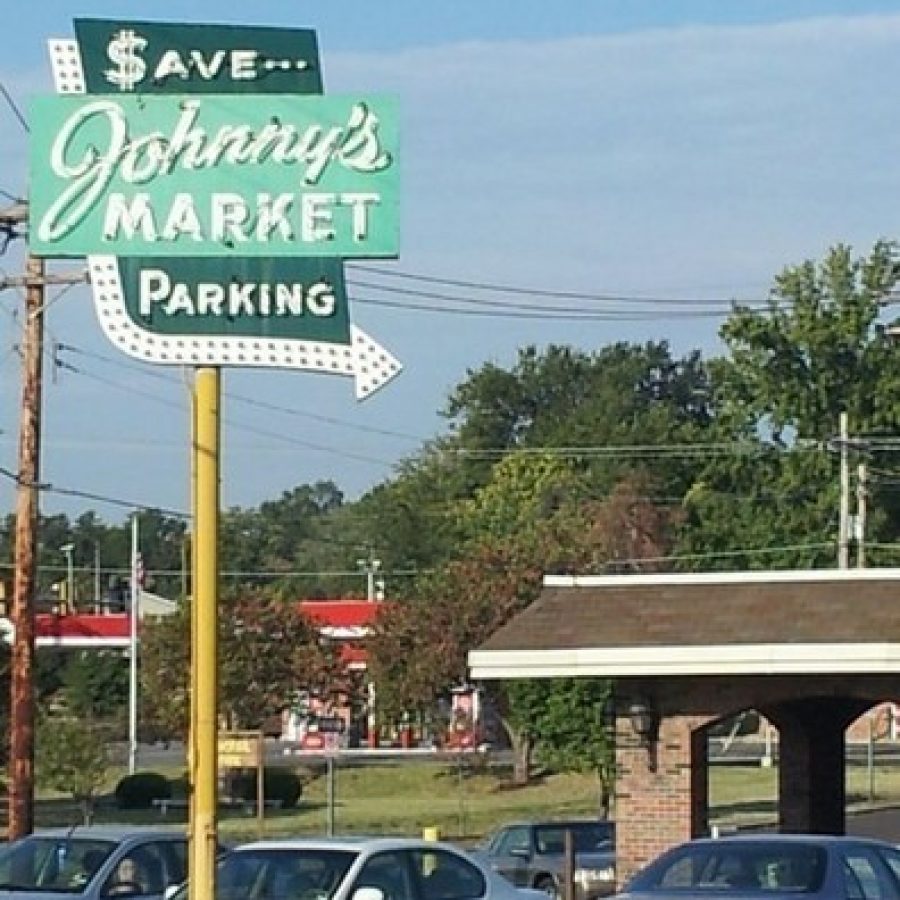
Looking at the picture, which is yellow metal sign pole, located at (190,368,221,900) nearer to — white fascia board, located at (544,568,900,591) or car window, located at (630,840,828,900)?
car window, located at (630,840,828,900)

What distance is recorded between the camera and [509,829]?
3612 cm

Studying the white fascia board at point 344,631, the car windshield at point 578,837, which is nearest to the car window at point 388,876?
the car windshield at point 578,837

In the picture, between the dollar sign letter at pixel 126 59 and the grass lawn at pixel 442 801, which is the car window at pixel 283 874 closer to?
the dollar sign letter at pixel 126 59

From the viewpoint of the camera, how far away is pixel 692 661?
29391 mm

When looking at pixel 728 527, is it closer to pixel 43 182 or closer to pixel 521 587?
pixel 521 587

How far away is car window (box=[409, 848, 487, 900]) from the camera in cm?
1884

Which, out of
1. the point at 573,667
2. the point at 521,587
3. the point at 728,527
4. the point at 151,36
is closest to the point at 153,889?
the point at 573,667

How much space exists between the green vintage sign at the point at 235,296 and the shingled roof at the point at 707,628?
58.7 feet

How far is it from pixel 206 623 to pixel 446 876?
7.71 m

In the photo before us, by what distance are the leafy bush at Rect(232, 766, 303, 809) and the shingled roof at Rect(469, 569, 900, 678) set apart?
2960 centimetres

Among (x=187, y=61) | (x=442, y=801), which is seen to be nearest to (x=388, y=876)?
(x=187, y=61)

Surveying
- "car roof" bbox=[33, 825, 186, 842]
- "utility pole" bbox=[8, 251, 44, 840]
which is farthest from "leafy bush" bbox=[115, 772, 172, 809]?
"car roof" bbox=[33, 825, 186, 842]

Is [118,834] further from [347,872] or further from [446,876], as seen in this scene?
[347,872]

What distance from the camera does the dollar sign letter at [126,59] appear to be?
38.1ft
